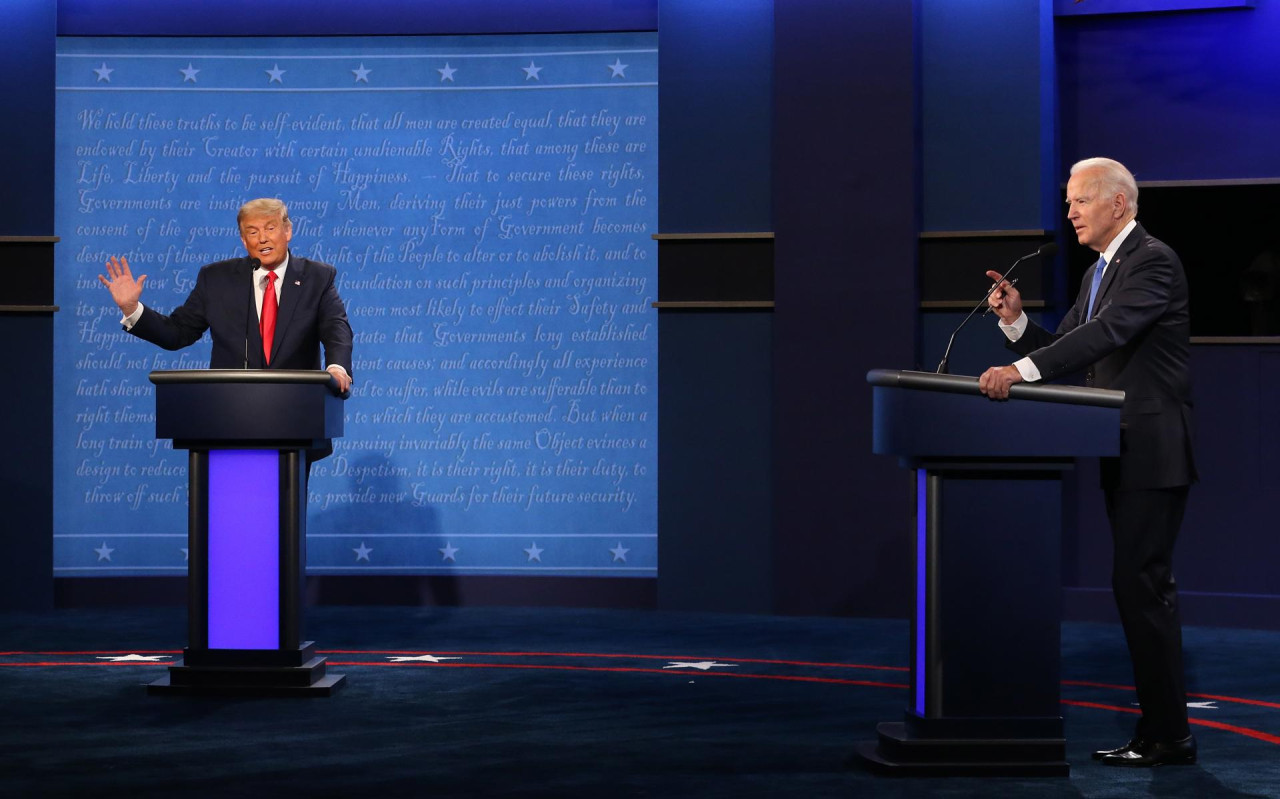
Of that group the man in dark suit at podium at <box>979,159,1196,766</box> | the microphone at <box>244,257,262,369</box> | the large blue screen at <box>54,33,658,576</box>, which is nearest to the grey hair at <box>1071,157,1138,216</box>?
the man in dark suit at podium at <box>979,159,1196,766</box>

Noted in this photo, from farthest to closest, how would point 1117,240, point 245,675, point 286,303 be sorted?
point 286,303
point 245,675
point 1117,240

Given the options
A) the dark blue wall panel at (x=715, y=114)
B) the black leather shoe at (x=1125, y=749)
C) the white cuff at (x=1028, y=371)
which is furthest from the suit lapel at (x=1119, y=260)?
the dark blue wall panel at (x=715, y=114)

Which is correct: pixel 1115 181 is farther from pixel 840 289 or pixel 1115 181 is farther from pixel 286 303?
pixel 840 289

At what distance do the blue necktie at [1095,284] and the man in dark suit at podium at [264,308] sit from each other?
245 centimetres

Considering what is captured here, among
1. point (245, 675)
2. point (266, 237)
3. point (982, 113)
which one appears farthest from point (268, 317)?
point (982, 113)

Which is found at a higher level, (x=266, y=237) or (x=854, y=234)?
(x=854, y=234)

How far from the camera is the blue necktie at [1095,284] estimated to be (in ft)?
12.6

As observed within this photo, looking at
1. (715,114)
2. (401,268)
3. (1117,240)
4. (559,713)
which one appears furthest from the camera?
(401,268)

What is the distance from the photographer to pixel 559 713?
4.46 meters

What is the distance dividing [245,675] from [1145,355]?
2942 millimetres

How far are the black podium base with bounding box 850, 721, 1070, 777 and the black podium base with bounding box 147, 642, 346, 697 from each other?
1.99 m

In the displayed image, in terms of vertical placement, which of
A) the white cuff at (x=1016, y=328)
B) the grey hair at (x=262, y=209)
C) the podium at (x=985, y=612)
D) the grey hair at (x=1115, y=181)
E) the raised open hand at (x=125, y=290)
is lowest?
the podium at (x=985, y=612)

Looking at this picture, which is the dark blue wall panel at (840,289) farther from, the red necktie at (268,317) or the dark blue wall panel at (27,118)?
the dark blue wall panel at (27,118)

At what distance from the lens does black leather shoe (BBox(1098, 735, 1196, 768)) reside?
3699 millimetres
